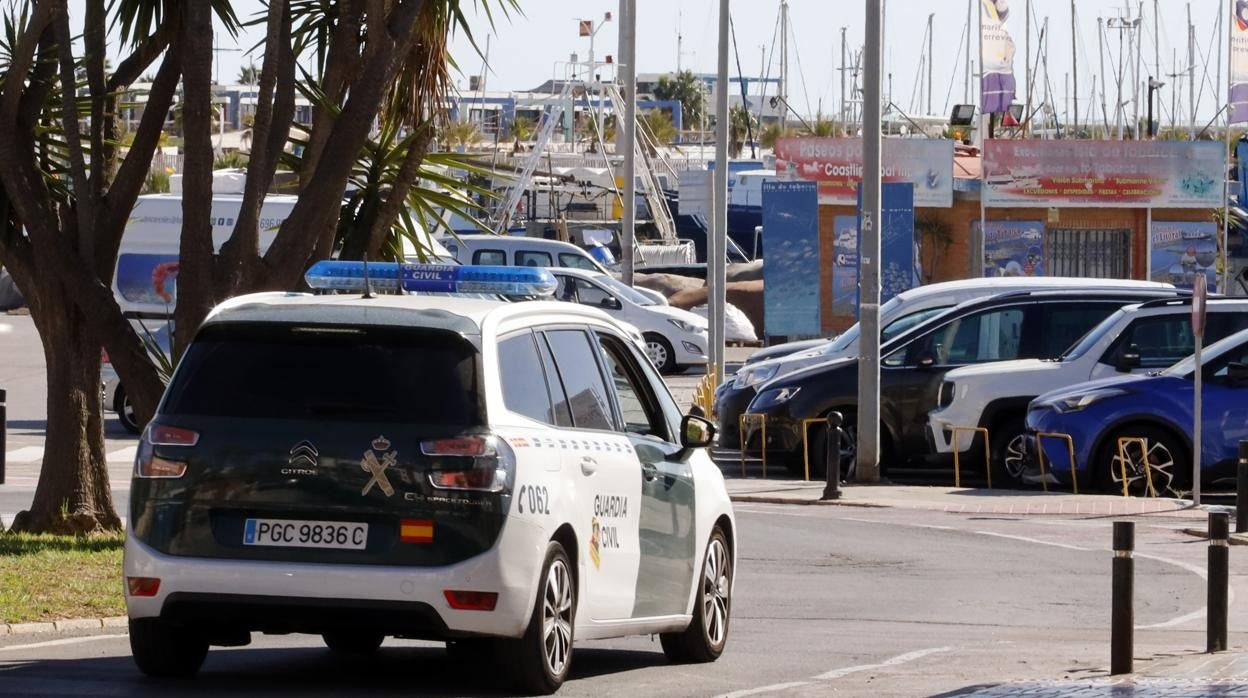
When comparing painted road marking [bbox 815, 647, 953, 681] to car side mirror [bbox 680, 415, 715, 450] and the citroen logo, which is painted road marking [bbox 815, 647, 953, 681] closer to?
car side mirror [bbox 680, 415, 715, 450]

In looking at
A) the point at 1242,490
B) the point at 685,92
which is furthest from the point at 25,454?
the point at 685,92

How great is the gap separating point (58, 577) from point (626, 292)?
79.0ft

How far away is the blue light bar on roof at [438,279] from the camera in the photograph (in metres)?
9.20

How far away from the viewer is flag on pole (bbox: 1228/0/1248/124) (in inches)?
1639

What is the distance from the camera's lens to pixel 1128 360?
813 inches

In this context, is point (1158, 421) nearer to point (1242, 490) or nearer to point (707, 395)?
point (1242, 490)

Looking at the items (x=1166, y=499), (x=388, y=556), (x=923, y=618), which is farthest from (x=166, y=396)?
(x=1166, y=499)

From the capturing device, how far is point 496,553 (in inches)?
305

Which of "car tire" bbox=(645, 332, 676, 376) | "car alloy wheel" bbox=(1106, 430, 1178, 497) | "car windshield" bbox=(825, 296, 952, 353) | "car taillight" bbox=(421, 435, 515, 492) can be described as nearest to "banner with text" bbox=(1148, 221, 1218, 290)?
"car tire" bbox=(645, 332, 676, 376)

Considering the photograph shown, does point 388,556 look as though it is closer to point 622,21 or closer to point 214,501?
point 214,501

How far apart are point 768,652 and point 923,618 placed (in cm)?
208

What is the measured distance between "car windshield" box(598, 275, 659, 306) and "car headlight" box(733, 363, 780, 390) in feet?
37.5

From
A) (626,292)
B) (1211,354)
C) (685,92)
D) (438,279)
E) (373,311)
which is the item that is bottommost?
(1211,354)

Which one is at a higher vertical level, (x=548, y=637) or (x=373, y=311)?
(x=373, y=311)
